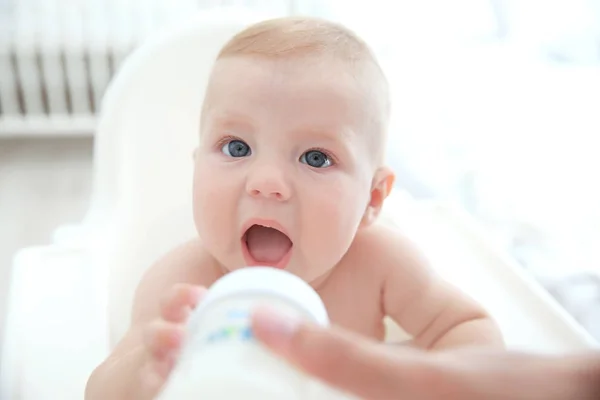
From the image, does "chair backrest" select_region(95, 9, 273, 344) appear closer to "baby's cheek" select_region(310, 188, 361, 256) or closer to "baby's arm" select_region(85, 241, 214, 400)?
"baby's arm" select_region(85, 241, 214, 400)

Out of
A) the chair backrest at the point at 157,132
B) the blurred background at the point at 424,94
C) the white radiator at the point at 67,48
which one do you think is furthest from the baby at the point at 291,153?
the white radiator at the point at 67,48

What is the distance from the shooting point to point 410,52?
68.5 inches

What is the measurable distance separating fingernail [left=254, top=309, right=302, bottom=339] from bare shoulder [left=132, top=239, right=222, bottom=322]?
39 cm

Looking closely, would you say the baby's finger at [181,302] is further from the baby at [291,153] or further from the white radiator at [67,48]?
the white radiator at [67,48]

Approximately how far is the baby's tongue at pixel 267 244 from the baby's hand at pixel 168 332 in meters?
0.19

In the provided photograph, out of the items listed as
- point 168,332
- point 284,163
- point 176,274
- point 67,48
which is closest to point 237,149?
point 284,163

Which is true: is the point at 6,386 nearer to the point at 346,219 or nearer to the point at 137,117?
the point at 346,219

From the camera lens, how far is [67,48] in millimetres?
1670

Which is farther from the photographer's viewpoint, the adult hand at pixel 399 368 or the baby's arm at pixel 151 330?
the baby's arm at pixel 151 330

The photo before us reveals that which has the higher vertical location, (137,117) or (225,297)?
(225,297)

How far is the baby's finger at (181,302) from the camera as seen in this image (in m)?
0.37

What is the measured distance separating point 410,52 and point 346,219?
48.2 inches

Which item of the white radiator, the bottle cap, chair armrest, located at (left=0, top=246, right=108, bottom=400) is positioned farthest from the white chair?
the white radiator

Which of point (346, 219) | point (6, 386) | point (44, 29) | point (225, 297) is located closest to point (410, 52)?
point (44, 29)
